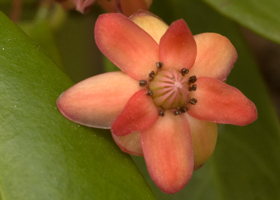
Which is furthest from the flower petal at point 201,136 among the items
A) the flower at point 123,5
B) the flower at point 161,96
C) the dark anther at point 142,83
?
the flower at point 123,5

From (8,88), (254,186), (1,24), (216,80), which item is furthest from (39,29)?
(254,186)

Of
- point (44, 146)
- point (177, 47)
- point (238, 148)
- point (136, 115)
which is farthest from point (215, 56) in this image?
point (238, 148)

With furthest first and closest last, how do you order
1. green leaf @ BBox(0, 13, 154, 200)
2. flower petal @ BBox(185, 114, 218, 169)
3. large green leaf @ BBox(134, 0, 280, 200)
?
large green leaf @ BBox(134, 0, 280, 200), flower petal @ BBox(185, 114, 218, 169), green leaf @ BBox(0, 13, 154, 200)

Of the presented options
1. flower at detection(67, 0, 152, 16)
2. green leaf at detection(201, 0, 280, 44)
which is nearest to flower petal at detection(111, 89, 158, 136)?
flower at detection(67, 0, 152, 16)

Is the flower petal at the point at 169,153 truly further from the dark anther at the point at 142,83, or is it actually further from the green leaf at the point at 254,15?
the green leaf at the point at 254,15

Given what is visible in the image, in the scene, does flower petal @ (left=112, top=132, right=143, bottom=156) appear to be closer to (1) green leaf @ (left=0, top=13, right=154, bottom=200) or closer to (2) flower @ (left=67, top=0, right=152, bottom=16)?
(1) green leaf @ (left=0, top=13, right=154, bottom=200)

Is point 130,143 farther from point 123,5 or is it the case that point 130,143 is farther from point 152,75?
point 123,5

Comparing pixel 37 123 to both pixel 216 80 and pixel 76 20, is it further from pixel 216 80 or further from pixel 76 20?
pixel 76 20
